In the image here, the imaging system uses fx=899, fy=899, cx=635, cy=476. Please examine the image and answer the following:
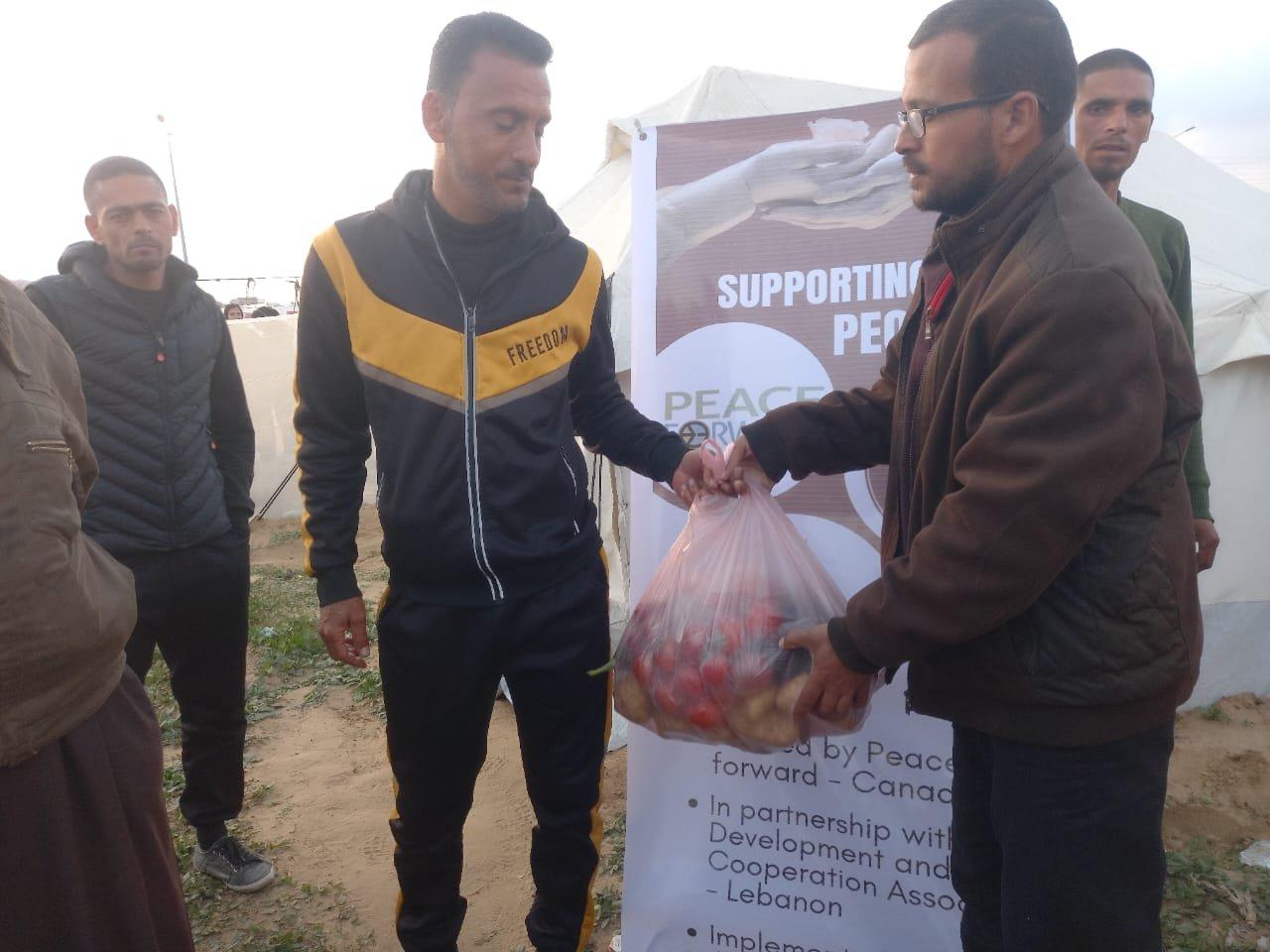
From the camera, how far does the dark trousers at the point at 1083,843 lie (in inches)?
57.6

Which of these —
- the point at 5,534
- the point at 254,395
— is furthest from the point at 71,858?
the point at 254,395

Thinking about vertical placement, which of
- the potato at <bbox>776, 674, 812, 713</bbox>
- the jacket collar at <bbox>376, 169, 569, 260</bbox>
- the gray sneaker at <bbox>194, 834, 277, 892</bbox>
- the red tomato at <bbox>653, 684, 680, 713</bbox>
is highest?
the jacket collar at <bbox>376, 169, 569, 260</bbox>

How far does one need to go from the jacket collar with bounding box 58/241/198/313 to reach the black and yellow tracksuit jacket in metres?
0.95

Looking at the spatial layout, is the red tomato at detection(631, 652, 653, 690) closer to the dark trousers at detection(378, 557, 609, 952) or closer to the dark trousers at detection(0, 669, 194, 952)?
the dark trousers at detection(378, 557, 609, 952)

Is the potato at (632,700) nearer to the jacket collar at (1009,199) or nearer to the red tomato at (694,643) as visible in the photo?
the red tomato at (694,643)

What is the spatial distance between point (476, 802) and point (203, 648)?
136 cm

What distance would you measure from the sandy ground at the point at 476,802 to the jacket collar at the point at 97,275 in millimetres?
2033

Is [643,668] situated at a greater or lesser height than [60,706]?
lesser

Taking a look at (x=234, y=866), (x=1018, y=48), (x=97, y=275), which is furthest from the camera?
(x=234, y=866)

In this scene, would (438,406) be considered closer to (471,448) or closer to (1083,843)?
(471,448)

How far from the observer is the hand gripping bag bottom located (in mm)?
1844

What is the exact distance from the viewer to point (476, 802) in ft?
12.1

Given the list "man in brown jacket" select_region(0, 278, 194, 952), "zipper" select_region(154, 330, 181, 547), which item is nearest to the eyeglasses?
"man in brown jacket" select_region(0, 278, 194, 952)

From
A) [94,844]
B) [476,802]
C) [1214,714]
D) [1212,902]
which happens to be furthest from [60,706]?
[1214,714]
